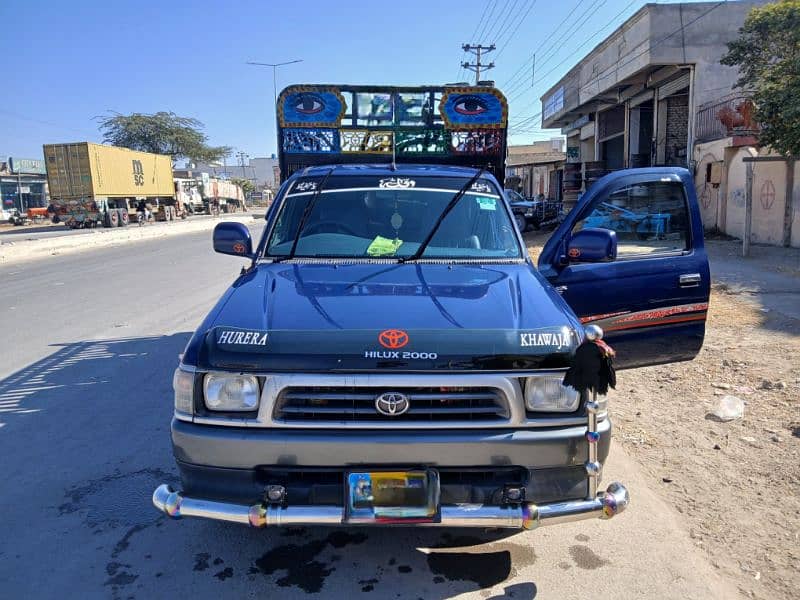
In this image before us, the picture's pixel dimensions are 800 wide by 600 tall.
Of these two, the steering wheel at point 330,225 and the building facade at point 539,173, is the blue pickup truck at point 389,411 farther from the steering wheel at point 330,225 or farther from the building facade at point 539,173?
the building facade at point 539,173

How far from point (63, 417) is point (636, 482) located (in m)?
4.26

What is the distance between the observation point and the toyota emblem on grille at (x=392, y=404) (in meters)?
2.62

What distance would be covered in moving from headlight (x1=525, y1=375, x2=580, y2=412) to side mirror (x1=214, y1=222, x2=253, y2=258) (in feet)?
7.99

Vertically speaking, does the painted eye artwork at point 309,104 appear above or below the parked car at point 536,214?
above

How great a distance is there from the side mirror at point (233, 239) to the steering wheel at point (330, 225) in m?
0.47

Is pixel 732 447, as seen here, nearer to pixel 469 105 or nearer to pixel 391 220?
pixel 391 220

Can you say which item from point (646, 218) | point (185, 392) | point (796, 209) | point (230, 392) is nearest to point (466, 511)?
point (230, 392)

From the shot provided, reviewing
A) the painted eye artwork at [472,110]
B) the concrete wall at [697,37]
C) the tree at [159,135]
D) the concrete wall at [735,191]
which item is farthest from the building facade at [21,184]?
the painted eye artwork at [472,110]

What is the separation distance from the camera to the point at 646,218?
493 centimetres

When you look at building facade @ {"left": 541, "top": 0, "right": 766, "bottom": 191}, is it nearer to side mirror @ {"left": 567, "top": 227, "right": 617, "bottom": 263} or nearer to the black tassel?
side mirror @ {"left": 567, "top": 227, "right": 617, "bottom": 263}

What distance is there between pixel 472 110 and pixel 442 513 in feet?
18.6

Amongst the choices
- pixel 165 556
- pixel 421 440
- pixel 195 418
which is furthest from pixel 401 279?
pixel 165 556

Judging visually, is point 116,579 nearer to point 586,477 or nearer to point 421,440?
point 421,440

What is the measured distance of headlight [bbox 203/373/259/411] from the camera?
2658mm
